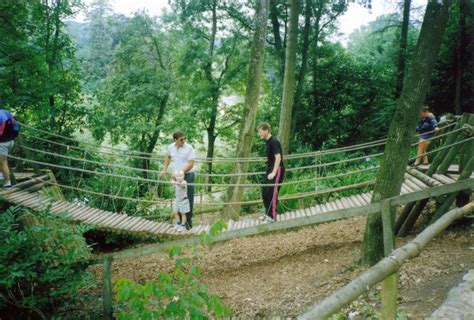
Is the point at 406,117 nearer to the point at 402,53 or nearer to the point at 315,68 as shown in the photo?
the point at 402,53

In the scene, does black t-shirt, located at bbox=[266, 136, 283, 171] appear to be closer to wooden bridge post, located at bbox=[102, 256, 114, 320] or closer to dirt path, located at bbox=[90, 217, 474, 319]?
dirt path, located at bbox=[90, 217, 474, 319]

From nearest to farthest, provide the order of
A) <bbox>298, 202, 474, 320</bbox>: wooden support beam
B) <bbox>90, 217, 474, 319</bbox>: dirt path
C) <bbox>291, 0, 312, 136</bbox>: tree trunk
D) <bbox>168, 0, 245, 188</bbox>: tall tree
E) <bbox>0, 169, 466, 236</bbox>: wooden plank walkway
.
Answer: <bbox>298, 202, 474, 320</bbox>: wooden support beam, <bbox>90, 217, 474, 319</bbox>: dirt path, <bbox>0, 169, 466, 236</bbox>: wooden plank walkway, <bbox>291, 0, 312, 136</bbox>: tree trunk, <bbox>168, 0, 245, 188</bbox>: tall tree

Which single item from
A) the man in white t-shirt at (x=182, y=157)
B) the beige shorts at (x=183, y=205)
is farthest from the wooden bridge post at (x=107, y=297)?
the man in white t-shirt at (x=182, y=157)

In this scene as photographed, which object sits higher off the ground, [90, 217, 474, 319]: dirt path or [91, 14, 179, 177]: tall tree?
[91, 14, 179, 177]: tall tree

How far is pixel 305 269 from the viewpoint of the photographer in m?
4.38

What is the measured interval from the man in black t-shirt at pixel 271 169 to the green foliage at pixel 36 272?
224 cm

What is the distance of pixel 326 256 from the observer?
4.66 m

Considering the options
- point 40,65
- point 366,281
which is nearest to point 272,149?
point 366,281

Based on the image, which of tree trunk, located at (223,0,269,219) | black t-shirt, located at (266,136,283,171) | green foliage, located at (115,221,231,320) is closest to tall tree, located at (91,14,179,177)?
tree trunk, located at (223,0,269,219)

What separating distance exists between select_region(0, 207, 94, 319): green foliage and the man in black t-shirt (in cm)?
224

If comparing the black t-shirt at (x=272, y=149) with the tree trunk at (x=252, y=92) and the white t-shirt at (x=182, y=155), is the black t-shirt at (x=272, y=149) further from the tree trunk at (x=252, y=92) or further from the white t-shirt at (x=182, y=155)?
the tree trunk at (x=252, y=92)

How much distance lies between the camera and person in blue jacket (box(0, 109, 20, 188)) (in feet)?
14.6

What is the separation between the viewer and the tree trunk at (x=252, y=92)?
5906 millimetres

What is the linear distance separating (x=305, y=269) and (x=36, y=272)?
9.21 ft
